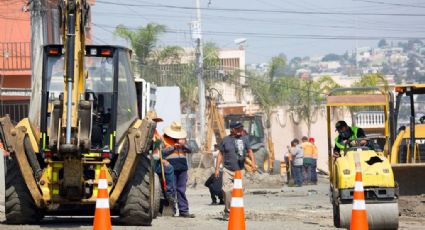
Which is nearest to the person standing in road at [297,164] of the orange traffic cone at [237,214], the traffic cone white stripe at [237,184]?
the traffic cone white stripe at [237,184]

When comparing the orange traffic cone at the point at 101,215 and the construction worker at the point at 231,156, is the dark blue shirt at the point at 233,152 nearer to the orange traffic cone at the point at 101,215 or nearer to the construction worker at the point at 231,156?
the construction worker at the point at 231,156

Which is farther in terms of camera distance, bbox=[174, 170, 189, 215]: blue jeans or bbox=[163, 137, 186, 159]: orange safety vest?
bbox=[163, 137, 186, 159]: orange safety vest

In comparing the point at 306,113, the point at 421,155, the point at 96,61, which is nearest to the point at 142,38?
the point at 306,113

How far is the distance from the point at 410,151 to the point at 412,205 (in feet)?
5.96

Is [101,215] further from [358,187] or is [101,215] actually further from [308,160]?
[308,160]

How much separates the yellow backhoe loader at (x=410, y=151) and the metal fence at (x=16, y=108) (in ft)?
55.1

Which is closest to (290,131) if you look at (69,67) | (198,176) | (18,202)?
(198,176)

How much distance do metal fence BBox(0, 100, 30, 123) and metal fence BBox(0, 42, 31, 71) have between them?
3.71 feet

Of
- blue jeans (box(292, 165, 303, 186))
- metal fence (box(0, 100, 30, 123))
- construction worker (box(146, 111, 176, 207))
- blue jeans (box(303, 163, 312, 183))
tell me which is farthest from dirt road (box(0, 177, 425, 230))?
blue jeans (box(303, 163, 312, 183))

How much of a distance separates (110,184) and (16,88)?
787 inches

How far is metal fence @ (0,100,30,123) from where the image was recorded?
34.7 m

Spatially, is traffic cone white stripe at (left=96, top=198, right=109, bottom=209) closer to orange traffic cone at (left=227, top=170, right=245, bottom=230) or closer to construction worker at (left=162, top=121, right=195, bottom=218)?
orange traffic cone at (left=227, top=170, right=245, bottom=230)

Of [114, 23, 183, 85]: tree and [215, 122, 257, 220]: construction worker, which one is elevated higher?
[114, 23, 183, 85]: tree

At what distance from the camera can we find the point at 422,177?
18.1 meters
